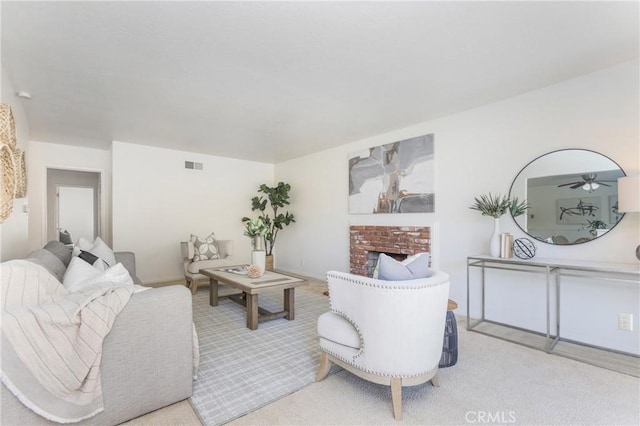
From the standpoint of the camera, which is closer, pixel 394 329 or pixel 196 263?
pixel 394 329

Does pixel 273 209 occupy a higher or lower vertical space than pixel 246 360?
higher

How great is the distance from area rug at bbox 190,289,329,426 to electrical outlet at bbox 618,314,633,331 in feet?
8.43

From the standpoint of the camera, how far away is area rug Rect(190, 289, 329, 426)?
6.09ft

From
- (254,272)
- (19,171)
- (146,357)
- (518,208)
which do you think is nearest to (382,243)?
(518,208)

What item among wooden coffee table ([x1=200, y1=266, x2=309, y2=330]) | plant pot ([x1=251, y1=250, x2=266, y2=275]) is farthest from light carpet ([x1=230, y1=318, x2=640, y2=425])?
plant pot ([x1=251, y1=250, x2=266, y2=275])

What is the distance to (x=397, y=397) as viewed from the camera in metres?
1.70

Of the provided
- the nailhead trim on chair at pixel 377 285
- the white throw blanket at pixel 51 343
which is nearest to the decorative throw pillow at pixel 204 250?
the white throw blanket at pixel 51 343

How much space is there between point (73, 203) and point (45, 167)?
2.78 m

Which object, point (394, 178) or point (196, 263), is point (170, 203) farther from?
point (394, 178)

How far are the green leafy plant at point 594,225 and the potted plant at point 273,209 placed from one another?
4617 millimetres

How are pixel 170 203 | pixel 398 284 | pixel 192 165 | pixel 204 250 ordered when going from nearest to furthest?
pixel 398 284 < pixel 204 250 < pixel 170 203 < pixel 192 165

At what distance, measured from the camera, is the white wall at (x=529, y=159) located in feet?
8.35

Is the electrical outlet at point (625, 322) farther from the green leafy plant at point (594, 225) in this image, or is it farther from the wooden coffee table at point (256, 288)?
the wooden coffee table at point (256, 288)

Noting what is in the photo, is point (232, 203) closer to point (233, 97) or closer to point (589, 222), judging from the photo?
point (233, 97)
